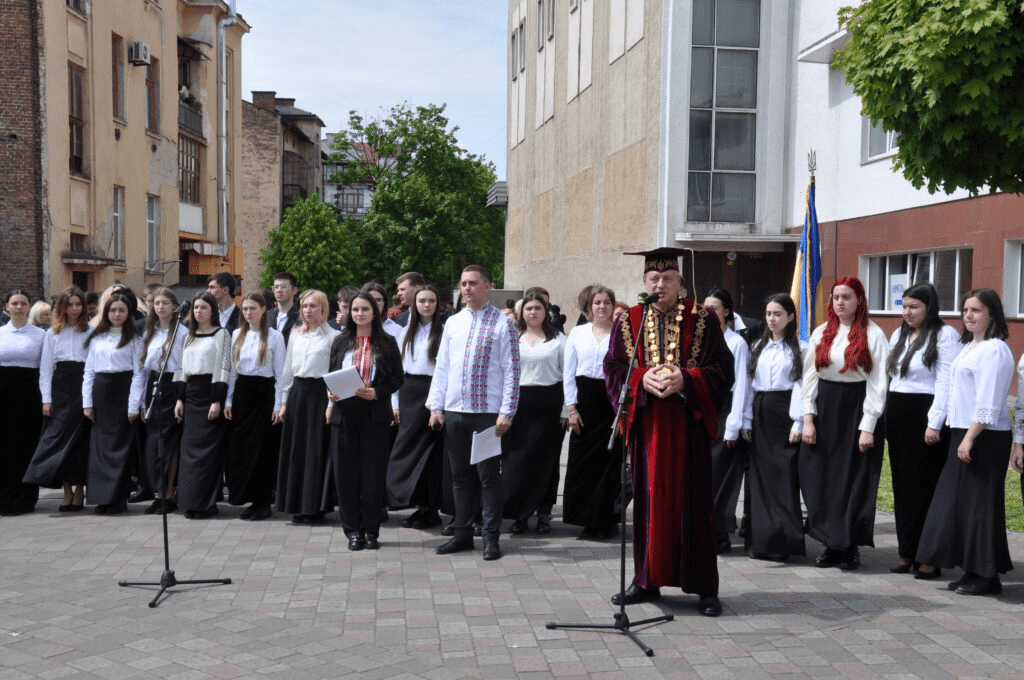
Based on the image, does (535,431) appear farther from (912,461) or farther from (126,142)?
(126,142)

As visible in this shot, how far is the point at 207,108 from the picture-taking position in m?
41.2

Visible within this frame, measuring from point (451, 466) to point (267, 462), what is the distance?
225 cm

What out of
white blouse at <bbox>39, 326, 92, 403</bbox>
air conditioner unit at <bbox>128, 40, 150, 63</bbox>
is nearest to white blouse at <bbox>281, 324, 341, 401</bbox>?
white blouse at <bbox>39, 326, 92, 403</bbox>

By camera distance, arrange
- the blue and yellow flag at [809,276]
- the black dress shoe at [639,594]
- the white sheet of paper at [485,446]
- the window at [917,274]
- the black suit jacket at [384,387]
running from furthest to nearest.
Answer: the window at [917,274] < the blue and yellow flag at [809,276] < the black suit jacket at [384,387] < the white sheet of paper at [485,446] < the black dress shoe at [639,594]

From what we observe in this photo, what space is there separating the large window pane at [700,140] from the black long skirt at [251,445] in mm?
17547

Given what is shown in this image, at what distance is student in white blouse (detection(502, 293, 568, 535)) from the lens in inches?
355

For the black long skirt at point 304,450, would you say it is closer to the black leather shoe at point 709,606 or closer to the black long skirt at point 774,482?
the black long skirt at point 774,482

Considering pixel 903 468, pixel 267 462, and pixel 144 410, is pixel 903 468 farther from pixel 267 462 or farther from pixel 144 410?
pixel 144 410

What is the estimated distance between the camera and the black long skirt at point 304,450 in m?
9.25

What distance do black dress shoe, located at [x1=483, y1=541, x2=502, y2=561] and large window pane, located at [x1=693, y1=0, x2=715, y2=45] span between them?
1967 cm

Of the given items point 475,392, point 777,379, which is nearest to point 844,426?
point 777,379

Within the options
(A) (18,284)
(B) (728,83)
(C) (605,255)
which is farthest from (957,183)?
(A) (18,284)

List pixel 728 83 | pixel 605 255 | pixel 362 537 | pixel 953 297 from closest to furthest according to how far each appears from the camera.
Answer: pixel 362 537
pixel 953 297
pixel 728 83
pixel 605 255

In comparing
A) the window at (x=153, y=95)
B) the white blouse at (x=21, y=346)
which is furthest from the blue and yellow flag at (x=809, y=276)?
the window at (x=153, y=95)
